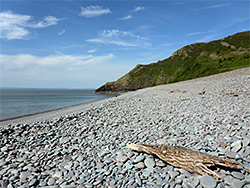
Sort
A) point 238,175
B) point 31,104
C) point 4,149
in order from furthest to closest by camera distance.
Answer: point 31,104, point 4,149, point 238,175

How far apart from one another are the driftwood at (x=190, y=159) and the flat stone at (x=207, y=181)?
137 mm

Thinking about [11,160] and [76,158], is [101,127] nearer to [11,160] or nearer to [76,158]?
[76,158]

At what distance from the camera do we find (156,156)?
19.5 feet

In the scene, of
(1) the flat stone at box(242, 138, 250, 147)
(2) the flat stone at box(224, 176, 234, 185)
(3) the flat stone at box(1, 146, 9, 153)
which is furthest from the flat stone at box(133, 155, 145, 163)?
(3) the flat stone at box(1, 146, 9, 153)

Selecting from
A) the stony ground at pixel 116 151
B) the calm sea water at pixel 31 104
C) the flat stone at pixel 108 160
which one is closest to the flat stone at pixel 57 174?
the stony ground at pixel 116 151

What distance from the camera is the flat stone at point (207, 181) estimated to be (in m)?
4.20

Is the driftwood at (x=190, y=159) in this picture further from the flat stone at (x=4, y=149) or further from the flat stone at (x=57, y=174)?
the flat stone at (x=4, y=149)

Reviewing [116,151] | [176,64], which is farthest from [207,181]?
[176,64]

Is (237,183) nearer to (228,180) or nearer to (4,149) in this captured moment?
(228,180)

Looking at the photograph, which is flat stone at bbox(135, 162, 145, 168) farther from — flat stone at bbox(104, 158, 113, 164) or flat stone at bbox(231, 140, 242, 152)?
flat stone at bbox(231, 140, 242, 152)

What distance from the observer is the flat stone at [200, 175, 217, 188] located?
4.20 m

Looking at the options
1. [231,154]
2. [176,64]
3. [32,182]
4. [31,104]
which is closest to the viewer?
[32,182]

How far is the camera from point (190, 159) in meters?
5.06

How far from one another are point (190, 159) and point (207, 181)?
2.61ft
